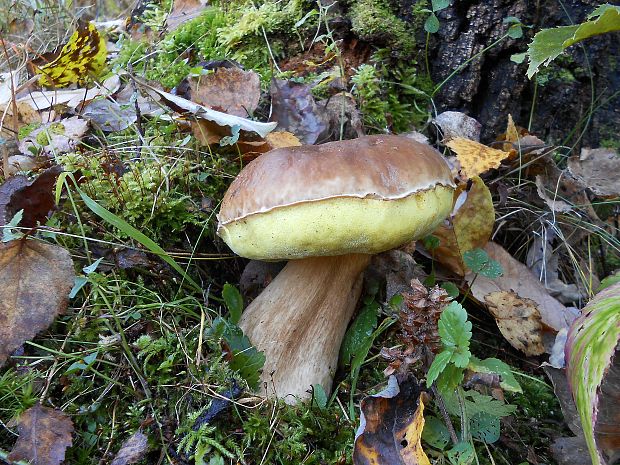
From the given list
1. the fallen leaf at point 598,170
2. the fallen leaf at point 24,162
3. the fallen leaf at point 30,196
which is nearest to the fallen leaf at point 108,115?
the fallen leaf at point 24,162

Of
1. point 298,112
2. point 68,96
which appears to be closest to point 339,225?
point 298,112

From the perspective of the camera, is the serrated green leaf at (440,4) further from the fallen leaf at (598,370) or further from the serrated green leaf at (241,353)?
the serrated green leaf at (241,353)

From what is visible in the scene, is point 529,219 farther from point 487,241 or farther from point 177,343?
point 177,343

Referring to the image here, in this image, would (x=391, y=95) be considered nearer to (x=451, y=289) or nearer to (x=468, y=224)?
(x=468, y=224)

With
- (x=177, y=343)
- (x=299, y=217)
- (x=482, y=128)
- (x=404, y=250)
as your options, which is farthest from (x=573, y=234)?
(x=177, y=343)

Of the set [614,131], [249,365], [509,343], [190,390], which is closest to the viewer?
[190,390]

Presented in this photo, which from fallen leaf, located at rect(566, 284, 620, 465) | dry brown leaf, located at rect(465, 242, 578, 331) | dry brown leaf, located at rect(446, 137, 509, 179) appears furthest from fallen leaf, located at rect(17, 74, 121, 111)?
fallen leaf, located at rect(566, 284, 620, 465)
